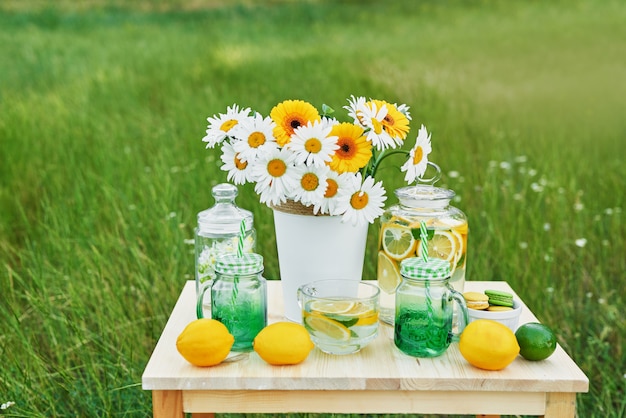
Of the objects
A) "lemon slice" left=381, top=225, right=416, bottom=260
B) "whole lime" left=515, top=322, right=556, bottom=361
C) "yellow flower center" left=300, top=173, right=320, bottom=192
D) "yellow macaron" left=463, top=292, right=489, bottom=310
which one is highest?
"yellow flower center" left=300, top=173, right=320, bottom=192

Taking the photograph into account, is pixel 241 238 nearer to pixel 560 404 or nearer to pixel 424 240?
pixel 424 240

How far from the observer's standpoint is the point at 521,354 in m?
1.37

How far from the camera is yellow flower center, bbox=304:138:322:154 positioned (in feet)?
4.50

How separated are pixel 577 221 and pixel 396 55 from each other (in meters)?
3.43

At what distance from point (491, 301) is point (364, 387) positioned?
0.31 meters

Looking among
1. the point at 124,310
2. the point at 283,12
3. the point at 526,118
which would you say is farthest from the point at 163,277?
the point at 283,12

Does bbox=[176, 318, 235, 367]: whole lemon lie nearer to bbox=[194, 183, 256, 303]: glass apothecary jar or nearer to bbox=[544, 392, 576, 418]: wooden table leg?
bbox=[194, 183, 256, 303]: glass apothecary jar

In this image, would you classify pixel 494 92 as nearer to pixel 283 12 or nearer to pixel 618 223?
pixel 618 223

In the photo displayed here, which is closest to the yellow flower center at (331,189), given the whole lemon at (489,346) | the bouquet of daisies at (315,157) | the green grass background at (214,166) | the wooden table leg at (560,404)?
the bouquet of daisies at (315,157)

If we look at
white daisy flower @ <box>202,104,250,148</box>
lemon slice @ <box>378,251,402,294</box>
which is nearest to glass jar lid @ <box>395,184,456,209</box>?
lemon slice @ <box>378,251,402,294</box>

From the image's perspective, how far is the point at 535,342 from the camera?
1.34 meters

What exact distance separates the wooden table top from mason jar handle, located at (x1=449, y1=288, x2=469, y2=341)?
6 cm

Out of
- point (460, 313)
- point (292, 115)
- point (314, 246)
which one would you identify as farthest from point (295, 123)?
point (460, 313)

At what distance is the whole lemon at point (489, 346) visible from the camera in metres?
1.28
